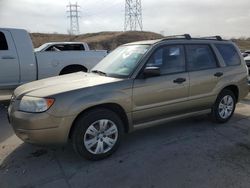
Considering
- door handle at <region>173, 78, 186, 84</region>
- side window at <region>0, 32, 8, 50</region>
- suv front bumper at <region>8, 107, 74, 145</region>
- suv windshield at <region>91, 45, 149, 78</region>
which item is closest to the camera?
suv front bumper at <region>8, 107, 74, 145</region>

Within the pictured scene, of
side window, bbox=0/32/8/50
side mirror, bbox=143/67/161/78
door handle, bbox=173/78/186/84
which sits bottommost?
door handle, bbox=173/78/186/84

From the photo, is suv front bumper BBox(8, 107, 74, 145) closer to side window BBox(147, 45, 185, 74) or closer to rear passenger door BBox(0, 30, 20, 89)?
side window BBox(147, 45, 185, 74)

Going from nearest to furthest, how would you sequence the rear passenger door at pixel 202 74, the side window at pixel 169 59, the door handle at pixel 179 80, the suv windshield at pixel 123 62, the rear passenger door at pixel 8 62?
the suv windshield at pixel 123 62 < the side window at pixel 169 59 < the door handle at pixel 179 80 < the rear passenger door at pixel 202 74 < the rear passenger door at pixel 8 62

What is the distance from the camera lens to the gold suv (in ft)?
13.0

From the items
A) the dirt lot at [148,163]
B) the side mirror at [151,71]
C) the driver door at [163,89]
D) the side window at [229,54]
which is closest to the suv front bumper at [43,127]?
the dirt lot at [148,163]

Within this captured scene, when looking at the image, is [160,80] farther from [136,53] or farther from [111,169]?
[111,169]

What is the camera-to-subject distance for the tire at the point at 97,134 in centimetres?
410

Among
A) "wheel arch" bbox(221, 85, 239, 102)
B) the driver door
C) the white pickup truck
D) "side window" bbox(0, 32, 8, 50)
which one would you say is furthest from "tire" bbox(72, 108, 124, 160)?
"side window" bbox(0, 32, 8, 50)

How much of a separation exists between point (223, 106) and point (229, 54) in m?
1.03

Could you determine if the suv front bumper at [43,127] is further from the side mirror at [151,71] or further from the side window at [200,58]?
the side window at [200,58]

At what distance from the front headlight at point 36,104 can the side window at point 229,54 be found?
3463 millimetres

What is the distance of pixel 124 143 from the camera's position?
4.96 metres

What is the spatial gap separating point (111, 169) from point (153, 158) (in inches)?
26.4

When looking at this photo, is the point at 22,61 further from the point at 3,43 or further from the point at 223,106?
the point at 223,106
